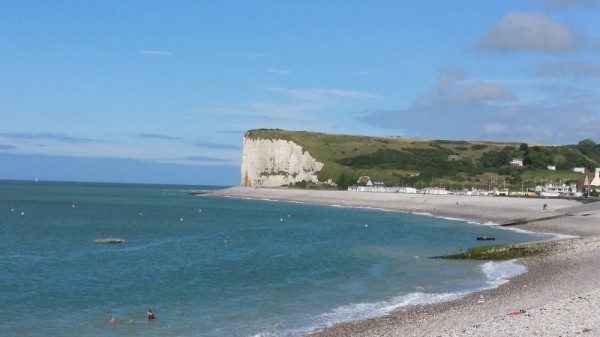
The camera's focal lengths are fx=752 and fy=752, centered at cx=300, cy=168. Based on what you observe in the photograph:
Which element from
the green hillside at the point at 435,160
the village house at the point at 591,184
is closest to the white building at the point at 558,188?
the village house at the point at 591,184

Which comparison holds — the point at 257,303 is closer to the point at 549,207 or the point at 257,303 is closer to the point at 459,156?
the point at 549,207

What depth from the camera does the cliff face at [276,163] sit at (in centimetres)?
16650

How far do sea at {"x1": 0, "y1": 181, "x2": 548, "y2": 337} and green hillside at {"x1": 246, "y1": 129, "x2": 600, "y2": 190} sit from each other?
89.9 metres

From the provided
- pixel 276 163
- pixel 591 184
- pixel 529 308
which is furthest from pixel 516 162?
pixel 529 308

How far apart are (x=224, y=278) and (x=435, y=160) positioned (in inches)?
5522

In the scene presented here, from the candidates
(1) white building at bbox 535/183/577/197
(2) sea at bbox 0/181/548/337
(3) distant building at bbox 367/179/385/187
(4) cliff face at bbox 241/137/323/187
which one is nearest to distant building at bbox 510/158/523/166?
(1) white building at bbox 535/183/577/197

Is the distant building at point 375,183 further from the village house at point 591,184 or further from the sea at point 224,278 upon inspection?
the sea at point 224,278

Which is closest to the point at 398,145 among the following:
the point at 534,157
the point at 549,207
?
the point at 534,157

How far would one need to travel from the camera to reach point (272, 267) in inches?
1406

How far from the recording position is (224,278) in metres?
32.0

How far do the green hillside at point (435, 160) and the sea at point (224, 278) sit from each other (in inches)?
3538

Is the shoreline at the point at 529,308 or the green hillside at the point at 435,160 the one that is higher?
the green hillside at the point at 435,160

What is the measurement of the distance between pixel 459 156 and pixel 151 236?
129609 mm

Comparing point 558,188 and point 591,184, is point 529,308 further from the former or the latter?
point 558,188
